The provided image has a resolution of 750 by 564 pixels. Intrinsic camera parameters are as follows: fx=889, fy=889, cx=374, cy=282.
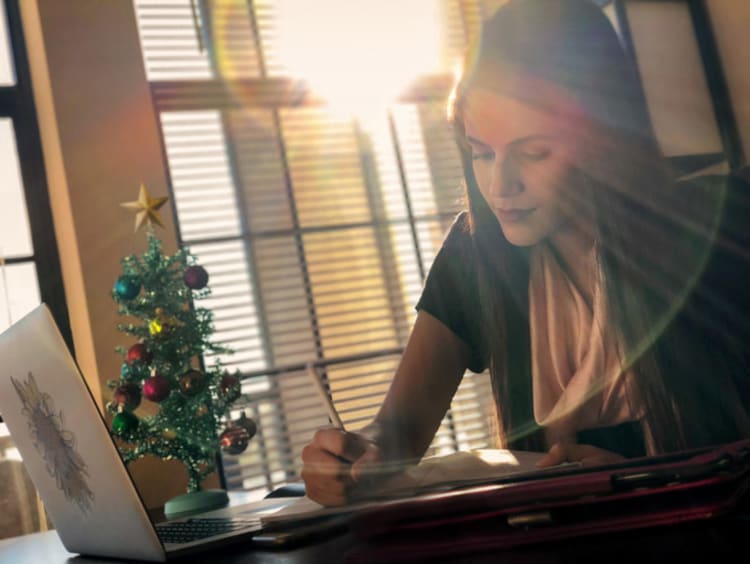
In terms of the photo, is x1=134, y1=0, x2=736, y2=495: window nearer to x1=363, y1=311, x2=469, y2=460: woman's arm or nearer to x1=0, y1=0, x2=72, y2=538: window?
x1=0, y1=0, x2=72, y2=538: window

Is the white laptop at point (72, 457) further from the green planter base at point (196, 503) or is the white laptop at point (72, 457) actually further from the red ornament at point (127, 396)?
the red ornament at point (127, 396)

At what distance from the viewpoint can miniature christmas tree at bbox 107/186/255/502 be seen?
88.7 inches

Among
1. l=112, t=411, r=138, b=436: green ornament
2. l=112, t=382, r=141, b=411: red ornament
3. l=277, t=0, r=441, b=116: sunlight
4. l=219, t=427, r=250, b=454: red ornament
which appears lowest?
l=219, t=427, r=250, b=454: red ornament

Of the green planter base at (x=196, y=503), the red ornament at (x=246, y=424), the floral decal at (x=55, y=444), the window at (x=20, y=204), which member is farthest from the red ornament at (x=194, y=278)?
the floral decal at (x=55, y=444)

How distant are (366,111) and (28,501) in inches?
77.6

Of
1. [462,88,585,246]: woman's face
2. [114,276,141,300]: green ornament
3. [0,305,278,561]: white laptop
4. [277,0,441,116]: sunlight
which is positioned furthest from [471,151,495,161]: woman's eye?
[277,0,441,116]: sunlight

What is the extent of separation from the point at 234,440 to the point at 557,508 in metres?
1.75

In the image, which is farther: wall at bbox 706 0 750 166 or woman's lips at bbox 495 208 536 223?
wall at bbox 706 0 750 166

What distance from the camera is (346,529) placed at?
0.90m

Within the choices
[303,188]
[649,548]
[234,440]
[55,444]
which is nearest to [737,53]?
[303,188]

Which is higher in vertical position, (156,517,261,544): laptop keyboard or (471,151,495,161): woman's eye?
(471,151,495,161): woman's eye

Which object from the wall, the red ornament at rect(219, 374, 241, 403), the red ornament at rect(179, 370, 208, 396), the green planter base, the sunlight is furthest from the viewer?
the wall

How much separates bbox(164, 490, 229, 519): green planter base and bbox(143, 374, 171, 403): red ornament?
261 mm

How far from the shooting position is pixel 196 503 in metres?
1.97
